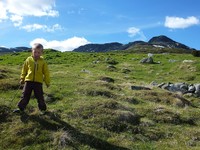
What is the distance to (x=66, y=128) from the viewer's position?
14.5 meters

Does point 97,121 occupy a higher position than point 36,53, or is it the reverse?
point 36,53

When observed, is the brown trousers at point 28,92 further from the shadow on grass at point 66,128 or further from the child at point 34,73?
the shadow on grass at point 66,128

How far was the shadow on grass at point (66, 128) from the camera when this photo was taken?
44.8 ft

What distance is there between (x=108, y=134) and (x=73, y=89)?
6.80m

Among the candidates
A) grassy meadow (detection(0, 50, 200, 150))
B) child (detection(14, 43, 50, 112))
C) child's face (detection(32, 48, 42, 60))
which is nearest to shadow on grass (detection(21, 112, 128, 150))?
grassy meadow (detection(0, 50, 200, 150))

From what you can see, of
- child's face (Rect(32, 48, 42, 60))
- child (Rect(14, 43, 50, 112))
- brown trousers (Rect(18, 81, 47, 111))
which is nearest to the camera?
child's face (Rect(32, 48, 42, 60))

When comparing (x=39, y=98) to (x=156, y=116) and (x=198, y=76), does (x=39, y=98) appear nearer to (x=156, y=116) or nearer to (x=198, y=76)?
(x=156, y=116)

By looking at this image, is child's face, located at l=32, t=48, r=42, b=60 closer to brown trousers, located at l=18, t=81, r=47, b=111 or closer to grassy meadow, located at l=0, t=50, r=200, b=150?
brown trousers, located at l=18, t=81, r=47, b=111

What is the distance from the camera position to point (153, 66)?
5006 centimetres

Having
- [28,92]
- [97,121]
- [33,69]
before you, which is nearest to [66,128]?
[97,121]

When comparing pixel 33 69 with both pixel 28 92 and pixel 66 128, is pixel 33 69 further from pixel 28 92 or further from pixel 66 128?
pixel 66 128

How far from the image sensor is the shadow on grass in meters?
13.7

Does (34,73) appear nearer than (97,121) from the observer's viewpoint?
Yes

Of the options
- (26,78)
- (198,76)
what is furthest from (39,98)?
(198,76)
